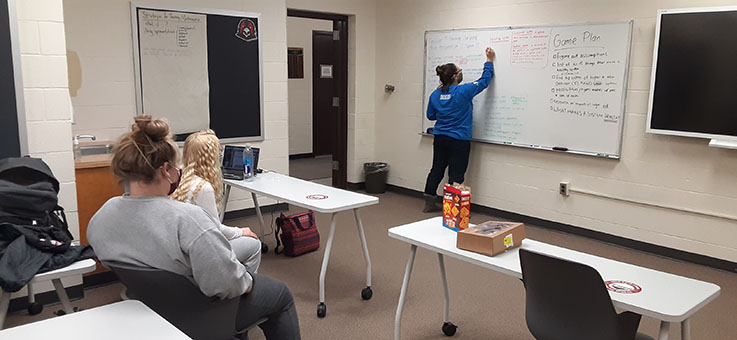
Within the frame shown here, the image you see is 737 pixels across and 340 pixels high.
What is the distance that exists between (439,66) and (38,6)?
3.61 meters

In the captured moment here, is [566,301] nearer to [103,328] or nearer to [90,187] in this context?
[103,328]

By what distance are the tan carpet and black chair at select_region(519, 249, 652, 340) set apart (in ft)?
3.25

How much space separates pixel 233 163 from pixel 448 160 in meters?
2.37

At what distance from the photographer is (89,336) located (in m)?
1.47

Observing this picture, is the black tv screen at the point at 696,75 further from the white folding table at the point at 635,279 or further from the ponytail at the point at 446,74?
the white folding table at the point at 635,279

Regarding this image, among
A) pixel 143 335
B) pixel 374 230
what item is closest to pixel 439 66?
pixel 374 230

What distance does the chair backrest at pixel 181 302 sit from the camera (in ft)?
5.83

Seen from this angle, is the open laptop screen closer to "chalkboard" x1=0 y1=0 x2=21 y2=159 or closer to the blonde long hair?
the blonde long hair

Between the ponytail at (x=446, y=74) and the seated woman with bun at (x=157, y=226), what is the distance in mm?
3792

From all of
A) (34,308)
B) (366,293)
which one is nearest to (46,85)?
(34,308)

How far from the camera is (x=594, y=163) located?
4.59 metres

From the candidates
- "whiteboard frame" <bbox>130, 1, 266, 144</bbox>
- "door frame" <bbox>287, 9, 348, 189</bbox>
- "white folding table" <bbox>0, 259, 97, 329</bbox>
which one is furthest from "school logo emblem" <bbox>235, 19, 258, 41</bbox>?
"white folding table" <bbox>0, 259, 97, 329</bbox>

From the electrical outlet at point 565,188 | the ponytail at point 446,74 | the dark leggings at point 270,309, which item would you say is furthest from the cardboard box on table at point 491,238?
the ponytail at point 446,74

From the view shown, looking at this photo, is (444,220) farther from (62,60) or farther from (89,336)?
(62,60)
